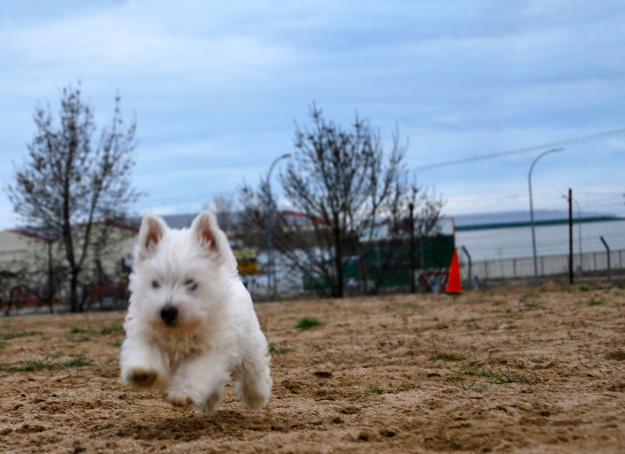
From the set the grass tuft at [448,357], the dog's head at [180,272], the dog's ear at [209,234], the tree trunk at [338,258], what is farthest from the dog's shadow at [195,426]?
the tree trunk at [338,258]

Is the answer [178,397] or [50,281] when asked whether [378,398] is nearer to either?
[178,397]

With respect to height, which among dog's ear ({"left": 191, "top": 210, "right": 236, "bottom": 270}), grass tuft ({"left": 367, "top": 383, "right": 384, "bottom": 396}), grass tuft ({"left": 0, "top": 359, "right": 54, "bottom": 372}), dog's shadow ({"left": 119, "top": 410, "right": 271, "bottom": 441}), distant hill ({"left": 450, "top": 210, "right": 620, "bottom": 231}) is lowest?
dog's shadow ({"left": 119, "top": 410, "right": 271, "bottom": 441})

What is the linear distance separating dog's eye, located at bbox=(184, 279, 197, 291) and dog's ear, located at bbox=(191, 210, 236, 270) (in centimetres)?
38

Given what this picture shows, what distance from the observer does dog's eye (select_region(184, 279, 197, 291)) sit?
631cm

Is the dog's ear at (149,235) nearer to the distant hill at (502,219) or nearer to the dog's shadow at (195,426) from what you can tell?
the dog's shadow at (195,426)

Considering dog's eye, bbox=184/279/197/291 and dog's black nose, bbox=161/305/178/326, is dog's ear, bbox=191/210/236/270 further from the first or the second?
dog's black nose, bbox=161/305/178/326

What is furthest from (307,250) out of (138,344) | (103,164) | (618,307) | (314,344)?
(138,344)

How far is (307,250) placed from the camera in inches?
1406

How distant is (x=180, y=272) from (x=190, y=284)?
11 centimetres

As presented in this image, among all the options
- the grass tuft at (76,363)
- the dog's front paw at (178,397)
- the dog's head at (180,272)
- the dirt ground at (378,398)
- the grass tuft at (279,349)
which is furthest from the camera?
the grass tuft at (279,349)

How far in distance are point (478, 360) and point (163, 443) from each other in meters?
4.59

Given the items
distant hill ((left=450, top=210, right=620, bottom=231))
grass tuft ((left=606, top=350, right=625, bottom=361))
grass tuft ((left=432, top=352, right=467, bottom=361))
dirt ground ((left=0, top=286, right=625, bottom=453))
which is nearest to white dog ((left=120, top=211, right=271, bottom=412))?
dirt ground ((left=0, top=286, right=625, bottom=453))

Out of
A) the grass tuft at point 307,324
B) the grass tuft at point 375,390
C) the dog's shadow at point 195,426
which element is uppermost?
the grass tuft at point 307,324

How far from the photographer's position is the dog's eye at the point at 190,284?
6.31 m
